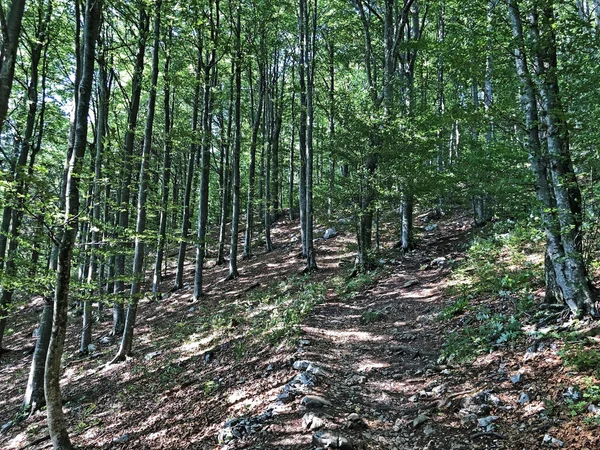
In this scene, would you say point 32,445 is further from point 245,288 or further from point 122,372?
point 245,288

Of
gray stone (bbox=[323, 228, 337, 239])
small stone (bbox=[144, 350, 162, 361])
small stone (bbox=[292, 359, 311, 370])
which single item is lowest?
small stone (bbox=[144, 350, 162, 361])

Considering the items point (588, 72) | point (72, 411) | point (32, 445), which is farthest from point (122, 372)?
point (588, 72)

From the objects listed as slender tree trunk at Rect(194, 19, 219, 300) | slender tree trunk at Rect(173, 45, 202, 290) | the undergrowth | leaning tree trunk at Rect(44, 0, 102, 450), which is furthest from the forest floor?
slender tree trunk at Rect(173, 45, 202, 290)

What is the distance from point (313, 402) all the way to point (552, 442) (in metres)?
2.70

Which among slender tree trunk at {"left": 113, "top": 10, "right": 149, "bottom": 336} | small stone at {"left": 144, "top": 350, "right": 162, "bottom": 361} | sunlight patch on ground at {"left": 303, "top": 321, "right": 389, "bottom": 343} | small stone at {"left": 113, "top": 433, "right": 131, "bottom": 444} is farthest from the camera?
small stone at {"left": 144, "top": 350, "right": 162, "bottom": 361}

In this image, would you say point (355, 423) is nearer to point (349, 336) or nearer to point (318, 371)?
point (318, 371)

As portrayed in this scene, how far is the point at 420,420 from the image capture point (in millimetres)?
4578

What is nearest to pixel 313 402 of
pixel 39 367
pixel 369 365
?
pixel 369 365

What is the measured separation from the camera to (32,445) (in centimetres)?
710

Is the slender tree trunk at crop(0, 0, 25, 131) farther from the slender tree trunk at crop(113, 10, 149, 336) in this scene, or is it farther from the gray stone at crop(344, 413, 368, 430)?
the gray stone at crop(344, 413, 368, 430)

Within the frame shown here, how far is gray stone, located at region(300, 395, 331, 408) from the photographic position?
5000 millimetres

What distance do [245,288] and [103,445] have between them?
8.72 m

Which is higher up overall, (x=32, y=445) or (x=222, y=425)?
(x=222, y=425)

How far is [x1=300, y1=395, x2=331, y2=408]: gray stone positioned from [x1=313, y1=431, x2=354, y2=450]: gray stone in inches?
31.2
